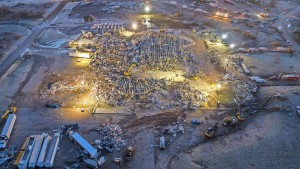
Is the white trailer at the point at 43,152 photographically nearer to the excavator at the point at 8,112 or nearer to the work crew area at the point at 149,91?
the work crew area at the point at 149,91

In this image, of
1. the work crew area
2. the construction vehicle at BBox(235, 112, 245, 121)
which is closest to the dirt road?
the work crew area

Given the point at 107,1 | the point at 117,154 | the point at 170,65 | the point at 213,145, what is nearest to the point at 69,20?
the point at 107,1

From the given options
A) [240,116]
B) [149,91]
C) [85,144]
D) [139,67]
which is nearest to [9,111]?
[85,144]

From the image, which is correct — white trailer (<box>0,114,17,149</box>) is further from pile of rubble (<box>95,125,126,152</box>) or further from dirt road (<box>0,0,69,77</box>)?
dirt road (<box>0,0,69,77</box>)

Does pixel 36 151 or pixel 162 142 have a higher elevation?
pixel 36 151

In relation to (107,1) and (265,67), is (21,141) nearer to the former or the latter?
(265,67)

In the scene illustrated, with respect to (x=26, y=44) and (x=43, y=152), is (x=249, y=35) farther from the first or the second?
(x=26, y=44)

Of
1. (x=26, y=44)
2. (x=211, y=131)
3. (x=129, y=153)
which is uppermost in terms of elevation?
(x=26, y=44)
